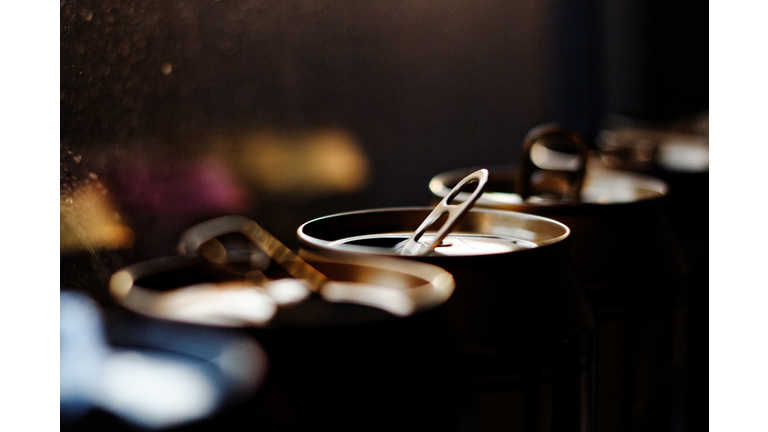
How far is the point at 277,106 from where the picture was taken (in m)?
0.82

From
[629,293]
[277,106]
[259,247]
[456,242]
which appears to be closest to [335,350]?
[259,247]

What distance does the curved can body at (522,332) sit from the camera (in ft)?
1.42

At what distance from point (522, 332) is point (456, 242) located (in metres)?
0.12

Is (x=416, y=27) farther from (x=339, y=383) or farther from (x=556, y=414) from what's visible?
(x=339, y=383)

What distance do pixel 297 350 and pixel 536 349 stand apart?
0.21 meters

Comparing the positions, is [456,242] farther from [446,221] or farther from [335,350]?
[335,350]

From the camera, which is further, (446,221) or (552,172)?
(552,172)

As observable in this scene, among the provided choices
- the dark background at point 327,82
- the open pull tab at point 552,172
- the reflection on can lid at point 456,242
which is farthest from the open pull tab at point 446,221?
the dark background at point 327,82

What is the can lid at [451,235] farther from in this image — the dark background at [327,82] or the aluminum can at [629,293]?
the dark background at [327,82]

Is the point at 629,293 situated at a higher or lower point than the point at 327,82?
lower

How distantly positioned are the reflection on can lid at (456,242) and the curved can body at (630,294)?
0.05 metres

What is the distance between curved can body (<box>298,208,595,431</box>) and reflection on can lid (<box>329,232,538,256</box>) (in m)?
0.02

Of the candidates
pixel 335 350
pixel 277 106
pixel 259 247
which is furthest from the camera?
pixel 277 106

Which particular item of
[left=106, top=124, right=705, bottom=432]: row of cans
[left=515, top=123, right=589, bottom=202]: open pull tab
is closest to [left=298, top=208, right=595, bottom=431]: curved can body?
[left=106, top=124, right=705, bottom=432]: row of cans
